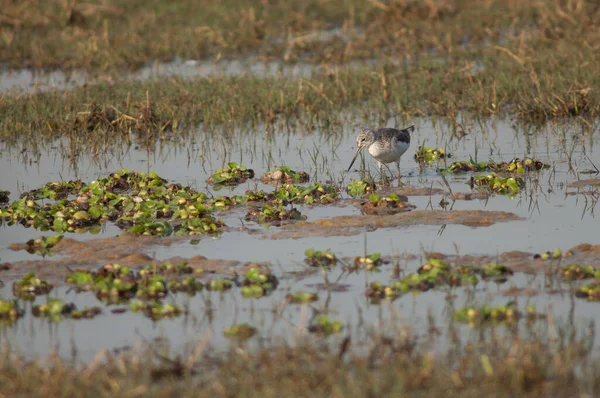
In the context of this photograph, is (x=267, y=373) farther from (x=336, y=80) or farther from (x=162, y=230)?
(x=336, y=80)

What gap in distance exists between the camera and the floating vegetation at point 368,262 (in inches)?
293

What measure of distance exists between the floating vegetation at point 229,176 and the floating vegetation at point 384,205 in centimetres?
190

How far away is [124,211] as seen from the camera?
9.30m

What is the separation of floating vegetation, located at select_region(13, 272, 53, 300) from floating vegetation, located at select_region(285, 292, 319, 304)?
5.94 feet

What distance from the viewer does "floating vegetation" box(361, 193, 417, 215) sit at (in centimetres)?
921

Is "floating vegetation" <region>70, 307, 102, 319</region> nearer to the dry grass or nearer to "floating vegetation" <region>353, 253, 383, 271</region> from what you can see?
the dry grass

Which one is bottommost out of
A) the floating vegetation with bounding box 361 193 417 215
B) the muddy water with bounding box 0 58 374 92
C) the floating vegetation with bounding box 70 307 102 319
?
the floating vegetation with bounding box 70 307 102 319

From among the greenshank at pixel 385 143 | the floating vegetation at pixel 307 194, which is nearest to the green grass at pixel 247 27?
the greenshank at pixel 385 143

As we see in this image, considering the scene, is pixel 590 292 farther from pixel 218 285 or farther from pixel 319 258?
pixel 218 285

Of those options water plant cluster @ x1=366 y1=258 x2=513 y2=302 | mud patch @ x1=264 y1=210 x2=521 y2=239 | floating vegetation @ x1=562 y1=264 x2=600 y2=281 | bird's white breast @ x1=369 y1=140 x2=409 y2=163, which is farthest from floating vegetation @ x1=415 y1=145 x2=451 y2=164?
floating vegetation @ x1=562 y1=264 x2=600 y2=281

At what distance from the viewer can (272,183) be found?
1060 centimetres

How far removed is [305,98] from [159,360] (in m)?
8.36

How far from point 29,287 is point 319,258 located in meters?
2.17

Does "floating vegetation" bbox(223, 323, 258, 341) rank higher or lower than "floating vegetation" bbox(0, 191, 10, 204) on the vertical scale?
lower
